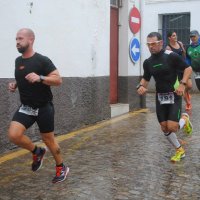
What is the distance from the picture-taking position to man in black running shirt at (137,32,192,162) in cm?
680

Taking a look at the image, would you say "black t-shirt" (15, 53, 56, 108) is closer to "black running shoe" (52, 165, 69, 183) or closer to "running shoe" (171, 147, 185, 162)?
"black running shoe" (52, 165, 69, 183)

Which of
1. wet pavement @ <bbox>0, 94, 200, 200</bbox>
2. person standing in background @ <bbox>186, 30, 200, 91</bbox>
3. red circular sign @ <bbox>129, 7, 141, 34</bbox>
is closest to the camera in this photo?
wet pavement @ <bbox>0, 94, 200, 200</bbox>

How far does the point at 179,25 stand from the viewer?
18.8m

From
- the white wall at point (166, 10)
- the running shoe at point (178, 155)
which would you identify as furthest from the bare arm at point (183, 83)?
the white wall at point (166, 10)

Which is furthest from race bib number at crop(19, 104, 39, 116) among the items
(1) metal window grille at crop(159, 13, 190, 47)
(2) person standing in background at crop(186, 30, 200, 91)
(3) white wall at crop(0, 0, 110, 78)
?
(1) metal window grille at crop(159, 13, 190, 47)

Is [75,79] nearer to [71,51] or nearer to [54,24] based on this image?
[71,51]

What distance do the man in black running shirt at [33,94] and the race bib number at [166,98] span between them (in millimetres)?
1928

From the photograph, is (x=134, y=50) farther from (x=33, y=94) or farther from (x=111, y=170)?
(x=33, y=94)

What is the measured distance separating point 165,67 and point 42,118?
2.09 m

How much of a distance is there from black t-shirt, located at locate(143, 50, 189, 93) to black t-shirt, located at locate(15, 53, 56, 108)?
187cm

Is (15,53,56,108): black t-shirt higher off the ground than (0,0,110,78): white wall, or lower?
lower

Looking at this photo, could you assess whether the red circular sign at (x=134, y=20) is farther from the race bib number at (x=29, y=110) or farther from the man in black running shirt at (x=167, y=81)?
the race bib number at (x=29, y=110)

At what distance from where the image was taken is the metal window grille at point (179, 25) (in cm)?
1862

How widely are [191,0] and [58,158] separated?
44.6 ft
